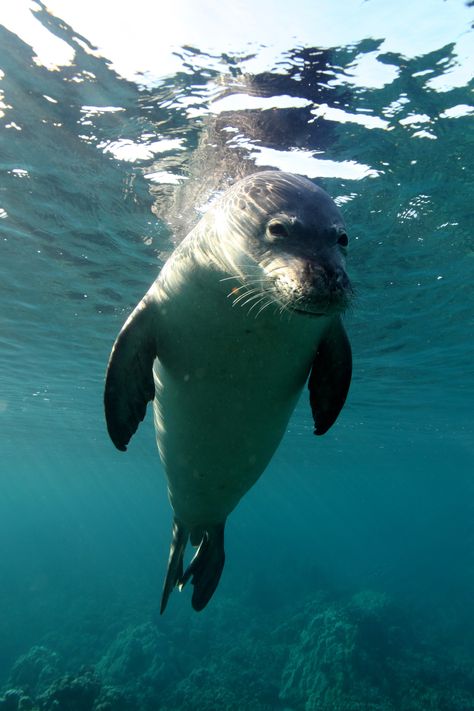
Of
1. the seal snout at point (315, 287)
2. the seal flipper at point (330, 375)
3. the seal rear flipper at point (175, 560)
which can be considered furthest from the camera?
the seal rear flipper at point (175, 560)

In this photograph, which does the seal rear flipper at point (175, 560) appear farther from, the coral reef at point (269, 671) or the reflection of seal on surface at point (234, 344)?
the coral reef at point (269, 671)

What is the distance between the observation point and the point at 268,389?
3.62 m

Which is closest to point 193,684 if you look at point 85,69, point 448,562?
point 85,69

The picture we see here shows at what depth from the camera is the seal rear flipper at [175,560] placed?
5.48m

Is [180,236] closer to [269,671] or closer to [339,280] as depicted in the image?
[339,280]

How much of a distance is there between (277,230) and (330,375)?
1.57 m

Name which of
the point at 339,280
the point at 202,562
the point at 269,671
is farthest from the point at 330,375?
the point at 269,671

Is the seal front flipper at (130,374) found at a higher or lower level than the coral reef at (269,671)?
higher

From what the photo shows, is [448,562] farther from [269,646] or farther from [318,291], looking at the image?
[318,291]

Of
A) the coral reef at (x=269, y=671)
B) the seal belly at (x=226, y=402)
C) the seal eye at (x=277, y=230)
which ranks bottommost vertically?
the coral reef at (x=269, y=671)

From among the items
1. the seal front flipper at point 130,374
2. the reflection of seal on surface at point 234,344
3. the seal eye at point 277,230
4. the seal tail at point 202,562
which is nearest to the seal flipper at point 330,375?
the reflection of seal on surface at point 234,344

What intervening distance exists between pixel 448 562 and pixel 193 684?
122 feet

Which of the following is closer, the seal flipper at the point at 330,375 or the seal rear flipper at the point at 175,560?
the seal flipper at the point at 330,375

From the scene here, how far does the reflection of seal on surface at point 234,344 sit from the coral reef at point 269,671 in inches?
418
